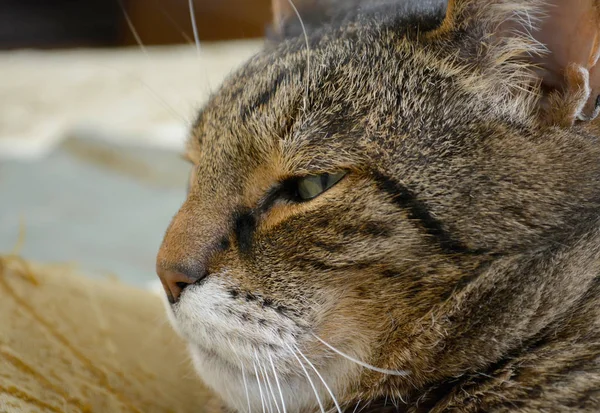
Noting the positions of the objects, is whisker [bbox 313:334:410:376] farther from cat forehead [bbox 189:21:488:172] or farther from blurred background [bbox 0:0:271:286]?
blurred background [bbox 0:0:271:286]

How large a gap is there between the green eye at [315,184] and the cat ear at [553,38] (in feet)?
0.93

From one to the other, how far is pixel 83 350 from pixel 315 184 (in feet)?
1.89

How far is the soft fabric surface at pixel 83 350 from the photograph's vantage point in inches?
42.4

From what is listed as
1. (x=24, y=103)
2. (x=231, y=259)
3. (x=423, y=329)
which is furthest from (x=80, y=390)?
(x=24, y=103)

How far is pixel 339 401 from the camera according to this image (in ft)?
3.46

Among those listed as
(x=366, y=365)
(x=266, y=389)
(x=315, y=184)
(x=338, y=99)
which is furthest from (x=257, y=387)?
(x=338, y=99)

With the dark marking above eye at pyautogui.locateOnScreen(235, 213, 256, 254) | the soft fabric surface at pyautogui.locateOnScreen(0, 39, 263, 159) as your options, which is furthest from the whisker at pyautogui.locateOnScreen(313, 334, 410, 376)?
the soft fabric surface at pyautogui.locateOnScreen(0, 39, 263, 159)

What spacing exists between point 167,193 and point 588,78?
6.43 feet


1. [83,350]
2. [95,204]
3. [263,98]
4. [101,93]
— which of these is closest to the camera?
[263,98]

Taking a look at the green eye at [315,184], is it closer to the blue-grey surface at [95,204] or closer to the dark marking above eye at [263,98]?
the dark marking above eye at [263,98]

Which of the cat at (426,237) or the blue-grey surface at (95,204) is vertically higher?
the cat at (426,237)

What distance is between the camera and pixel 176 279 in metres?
1.02

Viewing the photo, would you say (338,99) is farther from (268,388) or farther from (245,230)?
(268,388)

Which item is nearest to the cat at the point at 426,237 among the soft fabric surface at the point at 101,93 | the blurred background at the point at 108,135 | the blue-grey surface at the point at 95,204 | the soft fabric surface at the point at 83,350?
the soft fabric surface at the point at 83,350
